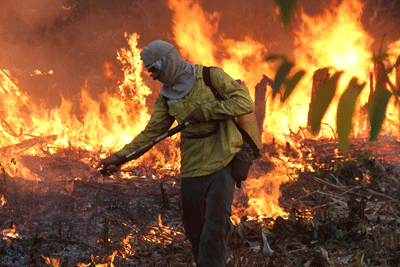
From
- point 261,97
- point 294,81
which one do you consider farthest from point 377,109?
point 261,97

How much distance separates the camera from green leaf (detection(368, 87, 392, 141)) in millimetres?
889

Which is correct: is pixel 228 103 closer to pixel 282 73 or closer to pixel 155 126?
pixel 155 126

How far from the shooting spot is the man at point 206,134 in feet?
9.45

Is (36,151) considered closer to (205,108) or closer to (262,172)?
(262,172)

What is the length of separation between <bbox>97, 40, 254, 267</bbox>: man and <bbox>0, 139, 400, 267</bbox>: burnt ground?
59cm

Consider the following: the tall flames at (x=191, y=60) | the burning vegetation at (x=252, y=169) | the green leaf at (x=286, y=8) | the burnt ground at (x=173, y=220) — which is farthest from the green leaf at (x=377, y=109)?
the tall flames at (x=191, y=60)

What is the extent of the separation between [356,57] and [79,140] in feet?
22.3

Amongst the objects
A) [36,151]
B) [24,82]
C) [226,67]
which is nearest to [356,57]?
[226,67]

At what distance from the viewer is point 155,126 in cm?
341

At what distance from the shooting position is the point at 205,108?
283 centimetres

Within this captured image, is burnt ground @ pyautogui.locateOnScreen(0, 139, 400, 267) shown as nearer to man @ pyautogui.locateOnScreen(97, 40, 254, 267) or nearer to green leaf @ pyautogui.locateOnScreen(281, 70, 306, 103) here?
man @ pyautogui.locateOnScreen(97, 40, 254, 267)

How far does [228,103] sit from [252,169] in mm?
4553

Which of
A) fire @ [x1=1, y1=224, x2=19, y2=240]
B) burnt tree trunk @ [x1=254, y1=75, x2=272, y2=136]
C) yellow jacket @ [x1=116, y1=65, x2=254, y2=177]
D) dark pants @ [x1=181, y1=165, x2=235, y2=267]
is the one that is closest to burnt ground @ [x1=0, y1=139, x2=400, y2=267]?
fire @ [x1=1, y1=224, x2=19, y2=240]

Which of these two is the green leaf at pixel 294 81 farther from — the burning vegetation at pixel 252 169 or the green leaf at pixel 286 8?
the green leaf at pixel 286 8
